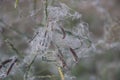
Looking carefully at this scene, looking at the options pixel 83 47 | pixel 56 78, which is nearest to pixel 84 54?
pixel 83 47

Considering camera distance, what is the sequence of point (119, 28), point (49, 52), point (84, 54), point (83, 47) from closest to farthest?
point (49, 52) → point (83, 47) → point (84, 54) → point (119, 28)

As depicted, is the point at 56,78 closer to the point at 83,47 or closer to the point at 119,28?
the point at 83,47

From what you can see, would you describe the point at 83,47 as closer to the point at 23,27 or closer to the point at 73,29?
the point at 73,29

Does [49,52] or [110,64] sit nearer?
[49,52]

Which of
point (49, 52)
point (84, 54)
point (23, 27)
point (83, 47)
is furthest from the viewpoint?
point (23, 27)

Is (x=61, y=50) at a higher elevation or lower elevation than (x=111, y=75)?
higher

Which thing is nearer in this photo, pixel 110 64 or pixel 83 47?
pixel 83 47

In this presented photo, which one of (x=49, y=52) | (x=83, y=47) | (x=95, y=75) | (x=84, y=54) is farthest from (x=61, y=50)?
(x=95, y=75)

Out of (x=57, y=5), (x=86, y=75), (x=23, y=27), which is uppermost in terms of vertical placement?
(x=57, y=5)

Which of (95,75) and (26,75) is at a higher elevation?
(26,75)
